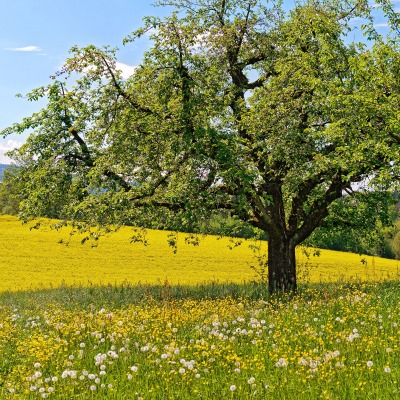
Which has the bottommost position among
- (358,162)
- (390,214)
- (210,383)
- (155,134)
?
(210,383)

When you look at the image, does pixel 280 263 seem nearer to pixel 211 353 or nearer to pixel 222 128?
pixel 222 128

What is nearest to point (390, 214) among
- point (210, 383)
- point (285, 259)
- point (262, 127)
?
point (285, 259)

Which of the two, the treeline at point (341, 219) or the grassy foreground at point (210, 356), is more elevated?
the treeline at point (341, 219)

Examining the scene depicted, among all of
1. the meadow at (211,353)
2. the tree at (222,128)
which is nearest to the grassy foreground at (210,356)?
the meadow at (211,353)

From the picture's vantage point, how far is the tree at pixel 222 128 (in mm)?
15102

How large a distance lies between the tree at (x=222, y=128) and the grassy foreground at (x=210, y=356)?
4.72m

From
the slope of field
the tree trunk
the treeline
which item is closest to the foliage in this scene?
the treeline

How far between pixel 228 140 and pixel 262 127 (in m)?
1.82

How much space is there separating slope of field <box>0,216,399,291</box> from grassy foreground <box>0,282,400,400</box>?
48.9 ft

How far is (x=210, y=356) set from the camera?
27.2 feet

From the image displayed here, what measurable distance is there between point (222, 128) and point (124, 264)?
1996 centimetres

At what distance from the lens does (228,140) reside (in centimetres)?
1505

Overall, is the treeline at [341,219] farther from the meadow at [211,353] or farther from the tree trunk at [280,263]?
the meadow at [211,353]

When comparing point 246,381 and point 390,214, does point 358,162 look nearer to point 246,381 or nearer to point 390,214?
point 390,214
